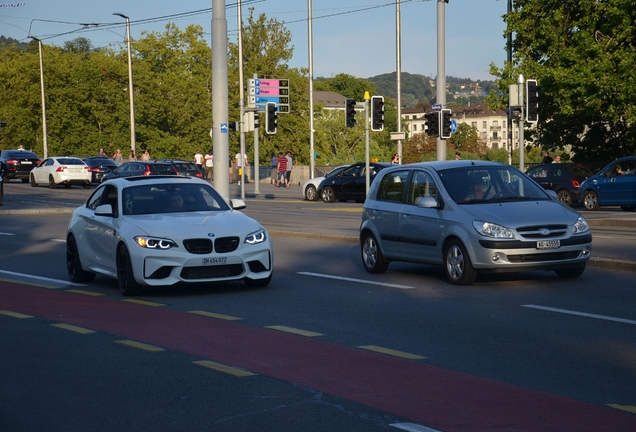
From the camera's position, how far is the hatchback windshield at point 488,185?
45.0 ft

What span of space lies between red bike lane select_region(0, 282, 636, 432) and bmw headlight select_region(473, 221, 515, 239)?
3822 mm

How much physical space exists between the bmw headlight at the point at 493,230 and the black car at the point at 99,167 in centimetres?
4524

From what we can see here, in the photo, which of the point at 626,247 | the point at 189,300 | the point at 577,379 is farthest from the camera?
the point at 626,247

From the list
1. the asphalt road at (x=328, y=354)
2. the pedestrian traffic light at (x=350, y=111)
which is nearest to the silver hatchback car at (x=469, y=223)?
the asphalt road at (x=328, y=354)

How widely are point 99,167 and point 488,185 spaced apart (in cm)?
4528

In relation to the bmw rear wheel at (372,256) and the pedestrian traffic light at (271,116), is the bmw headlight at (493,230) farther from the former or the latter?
the pedestrian traffic light at (271,116)

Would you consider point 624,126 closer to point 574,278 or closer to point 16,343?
point 574,278

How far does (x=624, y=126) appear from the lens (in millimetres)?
44219

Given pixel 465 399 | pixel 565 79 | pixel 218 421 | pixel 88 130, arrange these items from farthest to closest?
pixel 88 130 → pixel 565 79 → pixel 465 399 → pixel 218 421

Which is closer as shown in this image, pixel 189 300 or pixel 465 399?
pixel 465 399

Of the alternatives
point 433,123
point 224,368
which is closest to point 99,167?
point 433,123

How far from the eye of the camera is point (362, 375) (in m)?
7.72

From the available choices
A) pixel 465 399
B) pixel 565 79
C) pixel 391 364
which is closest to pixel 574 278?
pixel 391 364

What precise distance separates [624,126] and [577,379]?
126 ft
